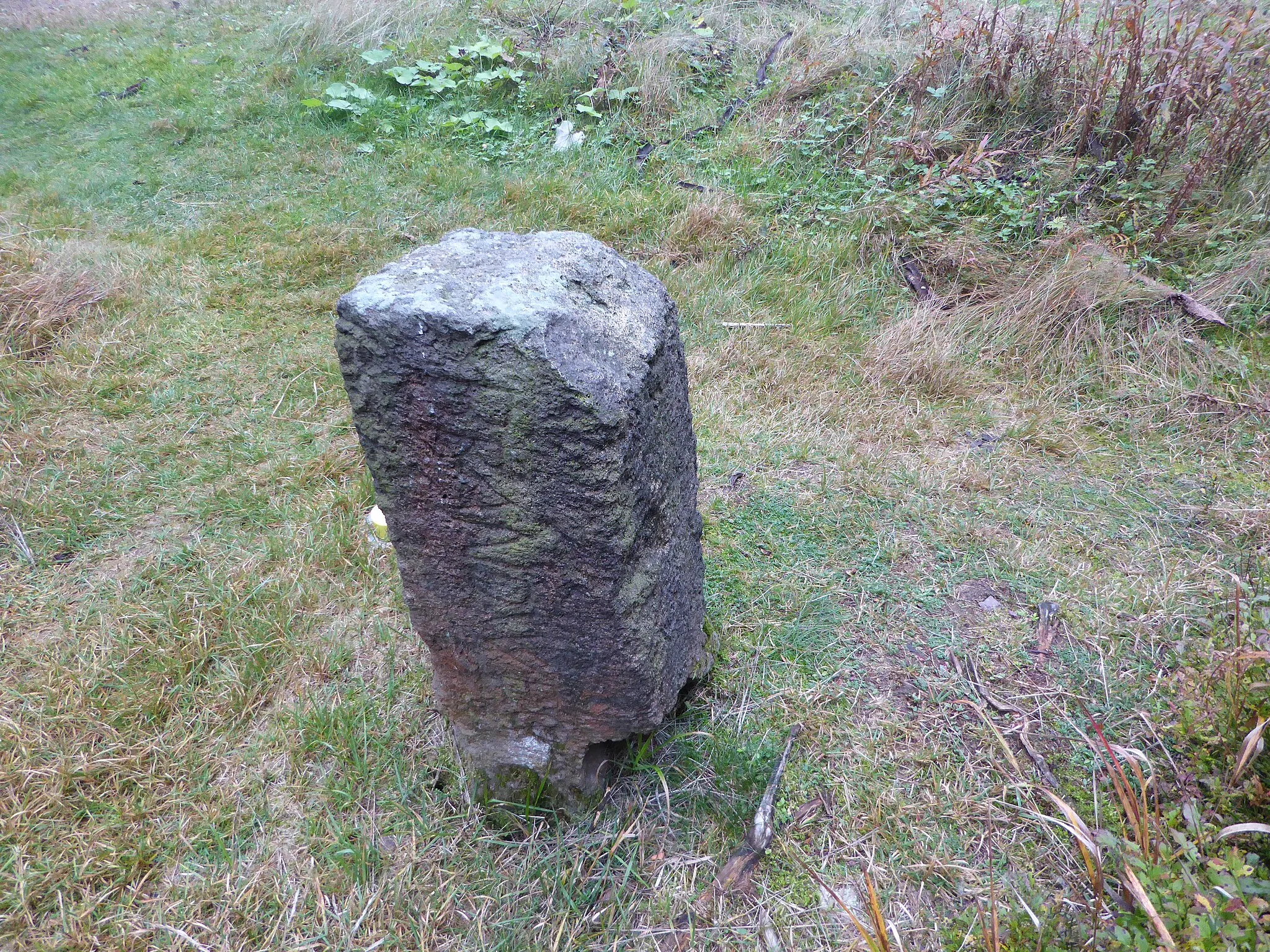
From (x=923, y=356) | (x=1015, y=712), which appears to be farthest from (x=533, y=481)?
(x=923, y=356)

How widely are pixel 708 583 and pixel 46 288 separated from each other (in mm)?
3691

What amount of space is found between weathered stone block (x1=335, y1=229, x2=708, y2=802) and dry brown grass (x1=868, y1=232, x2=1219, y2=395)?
212cm

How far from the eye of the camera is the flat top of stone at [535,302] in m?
1.44

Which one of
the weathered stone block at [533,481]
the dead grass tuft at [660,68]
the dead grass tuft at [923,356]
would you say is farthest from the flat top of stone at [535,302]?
the dead grass tuft at [660,68]

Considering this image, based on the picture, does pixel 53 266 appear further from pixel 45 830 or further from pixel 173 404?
pixel 45 830

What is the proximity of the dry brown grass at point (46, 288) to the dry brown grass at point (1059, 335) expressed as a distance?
3989 millimetres

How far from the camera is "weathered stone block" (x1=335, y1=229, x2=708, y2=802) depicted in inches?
57.3

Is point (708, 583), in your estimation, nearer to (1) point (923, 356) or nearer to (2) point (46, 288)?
(1) point (923, 356)

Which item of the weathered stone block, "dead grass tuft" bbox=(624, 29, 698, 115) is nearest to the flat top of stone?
the weathered stone block

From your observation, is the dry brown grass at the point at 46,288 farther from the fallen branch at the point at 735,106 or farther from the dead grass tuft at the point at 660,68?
the dead grass tuft at the point at 660,68

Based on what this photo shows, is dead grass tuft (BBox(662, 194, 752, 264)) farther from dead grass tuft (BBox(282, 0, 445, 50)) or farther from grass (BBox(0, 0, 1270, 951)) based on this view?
dead grass tuft (BBox(282, 0, 445, 50))

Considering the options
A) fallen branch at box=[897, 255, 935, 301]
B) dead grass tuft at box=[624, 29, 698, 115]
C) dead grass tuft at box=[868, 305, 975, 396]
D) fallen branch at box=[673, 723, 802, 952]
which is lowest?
fallen branch at box=[673, 723, 802, 952]

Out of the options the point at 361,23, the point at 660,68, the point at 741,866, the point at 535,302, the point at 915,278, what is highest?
the point at 535,302

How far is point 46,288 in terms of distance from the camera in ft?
12.9
